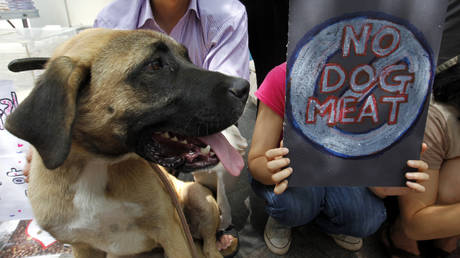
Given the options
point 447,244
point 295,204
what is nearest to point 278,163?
point 295,204

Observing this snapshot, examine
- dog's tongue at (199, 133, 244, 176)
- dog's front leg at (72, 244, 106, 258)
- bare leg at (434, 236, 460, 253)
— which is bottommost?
bare leg at (434, 236, 460, 253)

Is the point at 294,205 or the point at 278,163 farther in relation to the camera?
the point at 294,205

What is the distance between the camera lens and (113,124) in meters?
0.98

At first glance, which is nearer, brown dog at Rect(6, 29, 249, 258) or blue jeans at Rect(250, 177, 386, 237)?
brown dog at Rect(6, 29, 249, 258)

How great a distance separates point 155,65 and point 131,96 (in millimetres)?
147

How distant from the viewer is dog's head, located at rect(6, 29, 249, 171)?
900 mm

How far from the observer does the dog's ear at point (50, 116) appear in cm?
87

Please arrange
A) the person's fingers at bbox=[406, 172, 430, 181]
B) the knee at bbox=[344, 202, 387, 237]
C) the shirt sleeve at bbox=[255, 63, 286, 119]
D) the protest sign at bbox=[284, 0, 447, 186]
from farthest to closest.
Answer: the knee at bbox=[344, 202, 387, 237] < the shirt sleeve at bbox=[255, 63, 286, 119] < the person's fingers at bbox=[406, 172, 430, 181] < the protest sign at bbox=[284, 0, 447, 186]

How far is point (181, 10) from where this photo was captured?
73.9 inches

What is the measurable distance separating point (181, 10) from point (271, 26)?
0.91 metres

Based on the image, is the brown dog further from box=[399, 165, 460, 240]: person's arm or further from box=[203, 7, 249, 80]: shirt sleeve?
box=[399, 165, 460, 240]: person's arm

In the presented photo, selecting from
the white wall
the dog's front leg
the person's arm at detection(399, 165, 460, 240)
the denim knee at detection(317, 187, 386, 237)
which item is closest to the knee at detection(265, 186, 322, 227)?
the denim knee at detection(317, 187, 386, 237)

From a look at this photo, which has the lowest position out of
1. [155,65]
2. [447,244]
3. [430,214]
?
[447,244]

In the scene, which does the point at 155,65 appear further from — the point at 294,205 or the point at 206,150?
the point at 294,205
